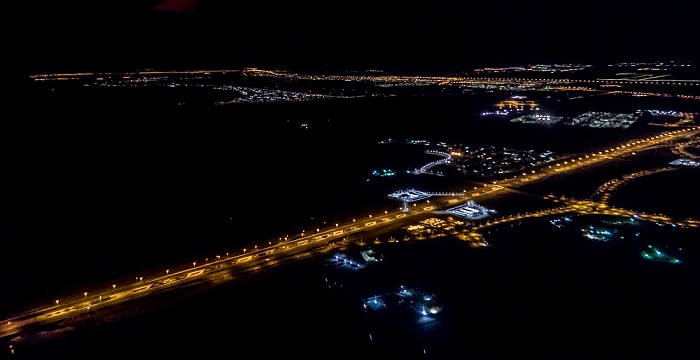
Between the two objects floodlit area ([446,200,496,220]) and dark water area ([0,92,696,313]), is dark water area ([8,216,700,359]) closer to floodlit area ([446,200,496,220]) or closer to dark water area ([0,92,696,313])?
floodlit area ([446,200,496,220])

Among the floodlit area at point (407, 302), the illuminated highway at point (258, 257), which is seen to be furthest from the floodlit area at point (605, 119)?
the floodlit area at point (407, 302)

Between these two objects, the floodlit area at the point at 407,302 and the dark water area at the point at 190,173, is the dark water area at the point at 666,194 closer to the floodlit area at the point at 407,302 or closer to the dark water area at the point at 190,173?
the dark water area at the point at 190,173

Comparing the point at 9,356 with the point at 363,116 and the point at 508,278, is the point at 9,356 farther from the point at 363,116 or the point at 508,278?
the point at 363,116

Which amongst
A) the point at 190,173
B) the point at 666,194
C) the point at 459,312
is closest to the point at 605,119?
the point at 666,194

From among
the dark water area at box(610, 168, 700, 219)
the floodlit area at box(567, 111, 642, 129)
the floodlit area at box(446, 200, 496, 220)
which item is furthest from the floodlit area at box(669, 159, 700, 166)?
the floodlit area at box(446, 200, 496, 220)

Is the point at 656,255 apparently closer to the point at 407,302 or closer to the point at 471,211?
the point at 471,211

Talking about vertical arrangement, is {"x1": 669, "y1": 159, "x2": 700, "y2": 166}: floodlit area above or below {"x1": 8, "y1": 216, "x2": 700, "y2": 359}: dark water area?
above
